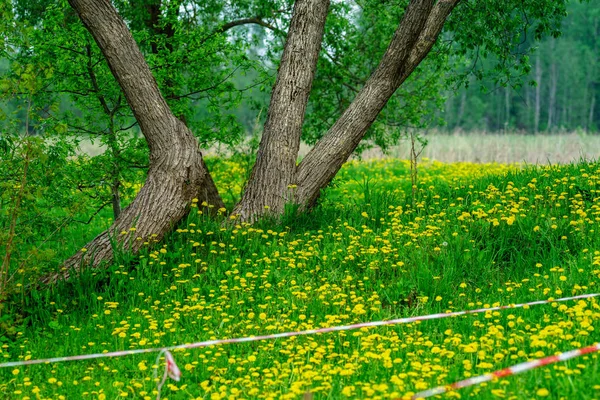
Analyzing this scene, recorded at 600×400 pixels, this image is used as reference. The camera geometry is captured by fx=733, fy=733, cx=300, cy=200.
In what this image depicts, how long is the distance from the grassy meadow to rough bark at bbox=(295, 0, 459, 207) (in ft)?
1.54

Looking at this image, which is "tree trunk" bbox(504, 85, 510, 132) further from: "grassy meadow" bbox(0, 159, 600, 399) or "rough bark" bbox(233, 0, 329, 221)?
"grassy meadow" bbox(0, 159, 600, 399)

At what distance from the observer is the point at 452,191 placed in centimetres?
998

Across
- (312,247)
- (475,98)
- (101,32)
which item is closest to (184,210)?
(312,247)

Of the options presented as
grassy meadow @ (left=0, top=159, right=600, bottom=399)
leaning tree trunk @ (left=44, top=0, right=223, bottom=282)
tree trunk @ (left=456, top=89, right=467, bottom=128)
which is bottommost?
grassy meadow @ (left=0, top=159, right=600, bottom=399)

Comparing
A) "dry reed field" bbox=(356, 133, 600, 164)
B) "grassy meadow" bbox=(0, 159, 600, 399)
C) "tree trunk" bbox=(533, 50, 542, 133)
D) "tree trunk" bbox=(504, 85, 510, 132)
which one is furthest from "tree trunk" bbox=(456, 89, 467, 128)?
"grassy meadow" bbox=(0, 159, 600, 399)

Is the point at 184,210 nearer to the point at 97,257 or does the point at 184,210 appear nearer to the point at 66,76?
the point at 97,257

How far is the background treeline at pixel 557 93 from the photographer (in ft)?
201

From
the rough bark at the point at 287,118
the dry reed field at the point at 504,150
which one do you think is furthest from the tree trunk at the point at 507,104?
the rough bark at the point at 287,118

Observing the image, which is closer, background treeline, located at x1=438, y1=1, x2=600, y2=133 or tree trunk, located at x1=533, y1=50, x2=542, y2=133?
tree trunk, located at x1=533, y1=50, x2=542, y2=133

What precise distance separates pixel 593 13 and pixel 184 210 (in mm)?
60012

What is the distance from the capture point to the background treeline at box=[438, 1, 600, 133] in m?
61.3

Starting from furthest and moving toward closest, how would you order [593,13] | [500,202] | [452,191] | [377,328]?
[593,13] < [452,191] < [500,202] < [377,328]

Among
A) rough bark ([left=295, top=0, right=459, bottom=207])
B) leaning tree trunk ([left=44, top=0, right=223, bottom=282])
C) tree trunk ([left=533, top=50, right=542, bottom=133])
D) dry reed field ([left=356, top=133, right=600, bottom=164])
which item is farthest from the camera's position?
tree trunk ([left=533, top=50, right=542, bottom=133])

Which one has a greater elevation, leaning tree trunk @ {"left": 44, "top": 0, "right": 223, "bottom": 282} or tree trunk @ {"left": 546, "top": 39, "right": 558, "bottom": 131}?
tree trunk @ {"left": 546, "top": 39, "right": 558, "bottom": 131}
